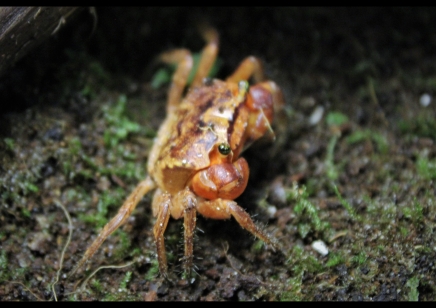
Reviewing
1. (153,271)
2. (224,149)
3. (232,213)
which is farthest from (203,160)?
(153,271)

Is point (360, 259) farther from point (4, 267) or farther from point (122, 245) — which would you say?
point (4, 267)

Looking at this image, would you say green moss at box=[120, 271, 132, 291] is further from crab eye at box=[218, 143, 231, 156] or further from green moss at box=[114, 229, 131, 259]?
crab eye at box=[218, 143, 231, 156]

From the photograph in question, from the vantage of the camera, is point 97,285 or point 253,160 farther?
point 253,160

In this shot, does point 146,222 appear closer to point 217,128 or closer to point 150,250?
point 150,250

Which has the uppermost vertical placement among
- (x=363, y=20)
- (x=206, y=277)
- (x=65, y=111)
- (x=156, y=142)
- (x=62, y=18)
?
(x=62, y=18)

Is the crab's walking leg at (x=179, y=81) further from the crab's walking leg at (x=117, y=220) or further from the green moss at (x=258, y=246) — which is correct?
the green moss at (x=258, y=246)

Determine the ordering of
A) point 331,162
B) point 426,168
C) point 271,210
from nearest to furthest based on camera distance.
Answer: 1. point 271,210
2. point 426,168
3. point 331,162

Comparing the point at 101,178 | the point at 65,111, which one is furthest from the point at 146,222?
the point at 65,111
